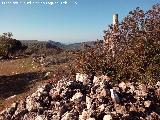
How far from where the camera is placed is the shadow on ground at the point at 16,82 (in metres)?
23.0

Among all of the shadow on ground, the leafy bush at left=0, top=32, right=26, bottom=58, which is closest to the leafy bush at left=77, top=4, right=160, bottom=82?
the shadow on ground

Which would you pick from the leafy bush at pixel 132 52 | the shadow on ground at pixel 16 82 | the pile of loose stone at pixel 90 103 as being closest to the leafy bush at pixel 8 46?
the shadow on ground at pixel 16 82

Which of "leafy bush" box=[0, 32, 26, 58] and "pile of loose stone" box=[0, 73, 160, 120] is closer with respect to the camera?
"pile of loose stone" box=[0, 73, 160, 120]

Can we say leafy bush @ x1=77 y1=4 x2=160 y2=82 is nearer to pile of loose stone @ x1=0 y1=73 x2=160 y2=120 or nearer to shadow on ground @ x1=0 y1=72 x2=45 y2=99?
pile of loose stone @ x1=0 y1=73 x2=160 y2=120

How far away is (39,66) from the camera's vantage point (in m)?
34.3

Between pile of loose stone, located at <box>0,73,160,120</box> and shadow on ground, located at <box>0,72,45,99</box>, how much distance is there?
31.1ft

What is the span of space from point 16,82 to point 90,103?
52.2 ft

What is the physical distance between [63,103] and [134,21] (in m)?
8.69

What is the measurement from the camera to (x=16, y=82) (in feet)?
87.0

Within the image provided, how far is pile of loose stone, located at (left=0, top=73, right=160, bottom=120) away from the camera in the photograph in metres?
10.9

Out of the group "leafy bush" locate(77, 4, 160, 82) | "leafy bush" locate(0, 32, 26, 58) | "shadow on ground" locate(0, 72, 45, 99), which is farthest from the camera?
"leafy bush" locate(0, 32, 26, 58)

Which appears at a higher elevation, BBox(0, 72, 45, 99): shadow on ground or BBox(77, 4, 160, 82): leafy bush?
BBox(77, 4, 160, 82): leafy bush

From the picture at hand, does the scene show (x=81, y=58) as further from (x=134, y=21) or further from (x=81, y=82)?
(x=81, y=82)

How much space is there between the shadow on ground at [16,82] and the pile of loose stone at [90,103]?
9.48 metres
